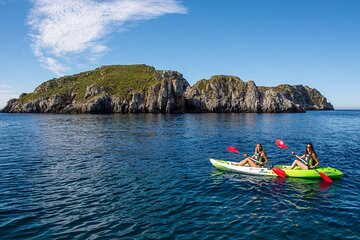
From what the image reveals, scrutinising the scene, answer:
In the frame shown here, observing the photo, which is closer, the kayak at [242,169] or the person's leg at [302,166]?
the person's leg at [302,166]

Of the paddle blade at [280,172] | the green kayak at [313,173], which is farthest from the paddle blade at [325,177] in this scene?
the paddle blade at [280,172]

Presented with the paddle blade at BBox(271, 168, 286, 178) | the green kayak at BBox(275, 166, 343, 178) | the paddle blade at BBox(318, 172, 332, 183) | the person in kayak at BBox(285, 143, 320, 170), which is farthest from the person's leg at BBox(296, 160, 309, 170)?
the paddle blade at BBox(271, 168, 286, 178)

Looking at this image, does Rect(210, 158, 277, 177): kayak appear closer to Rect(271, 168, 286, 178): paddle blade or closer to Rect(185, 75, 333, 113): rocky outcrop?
Rect(271, 168, 286, 178): paddle blade

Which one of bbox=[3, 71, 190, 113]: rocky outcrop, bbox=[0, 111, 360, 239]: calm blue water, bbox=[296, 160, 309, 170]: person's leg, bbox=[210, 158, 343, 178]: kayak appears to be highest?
bbox=[3, 71, 190, 113]: rocky outcrop

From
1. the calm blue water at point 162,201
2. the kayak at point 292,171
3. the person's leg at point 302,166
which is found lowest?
the calm blue water at point 162,201

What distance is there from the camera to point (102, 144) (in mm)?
37656

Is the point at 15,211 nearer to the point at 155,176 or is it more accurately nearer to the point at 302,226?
the point at 155,176

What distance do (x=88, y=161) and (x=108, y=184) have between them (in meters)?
8.48

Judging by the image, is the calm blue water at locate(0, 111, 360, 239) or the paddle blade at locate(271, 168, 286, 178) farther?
the paddle blade at locate(271, 168, 286, 178)

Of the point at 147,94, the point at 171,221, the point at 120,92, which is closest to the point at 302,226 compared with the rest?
the point at 171,221

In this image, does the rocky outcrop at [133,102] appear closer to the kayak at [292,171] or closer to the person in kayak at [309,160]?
the kayak at [292,171]

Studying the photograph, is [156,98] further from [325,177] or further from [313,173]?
[325,177]

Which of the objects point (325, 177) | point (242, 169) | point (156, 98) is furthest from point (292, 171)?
point (156, 98)

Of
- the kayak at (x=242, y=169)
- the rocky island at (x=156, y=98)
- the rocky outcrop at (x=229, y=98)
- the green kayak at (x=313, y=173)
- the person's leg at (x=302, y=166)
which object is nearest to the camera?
the green kayak at (x=313, y=173)
